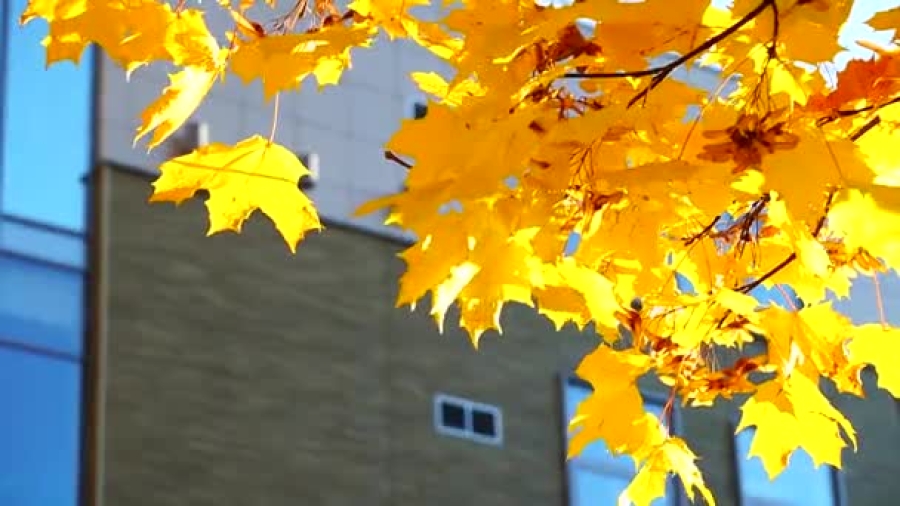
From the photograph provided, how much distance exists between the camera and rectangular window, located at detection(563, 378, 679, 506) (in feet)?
43.1

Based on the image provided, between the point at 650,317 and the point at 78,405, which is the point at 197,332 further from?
the point at 650,317

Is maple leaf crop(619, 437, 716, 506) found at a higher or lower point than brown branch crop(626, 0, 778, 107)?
lower

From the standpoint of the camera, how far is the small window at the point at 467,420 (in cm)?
1255

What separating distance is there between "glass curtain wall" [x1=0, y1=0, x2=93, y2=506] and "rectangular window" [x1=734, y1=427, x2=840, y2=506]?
5.53m

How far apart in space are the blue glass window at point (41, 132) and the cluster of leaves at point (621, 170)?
339 inches

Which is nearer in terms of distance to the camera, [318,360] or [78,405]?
[78,405]

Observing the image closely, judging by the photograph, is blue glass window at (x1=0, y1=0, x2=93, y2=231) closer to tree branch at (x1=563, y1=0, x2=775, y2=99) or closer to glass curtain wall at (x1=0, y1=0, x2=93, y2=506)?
glass curtain wall at (x1=0, y1=0, x2=93, y2=506)

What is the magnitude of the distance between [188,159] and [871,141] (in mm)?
761

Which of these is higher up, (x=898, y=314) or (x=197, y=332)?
(x=898, y=314)

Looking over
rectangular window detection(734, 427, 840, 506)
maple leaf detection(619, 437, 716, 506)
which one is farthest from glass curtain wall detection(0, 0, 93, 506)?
maple leaf detection(619, 437, 716, 506)

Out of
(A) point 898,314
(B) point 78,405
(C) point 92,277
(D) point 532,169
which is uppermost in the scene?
(A) point 898,314

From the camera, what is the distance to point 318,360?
12.1 metres

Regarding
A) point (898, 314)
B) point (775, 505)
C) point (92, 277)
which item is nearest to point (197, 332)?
point (92, 277)

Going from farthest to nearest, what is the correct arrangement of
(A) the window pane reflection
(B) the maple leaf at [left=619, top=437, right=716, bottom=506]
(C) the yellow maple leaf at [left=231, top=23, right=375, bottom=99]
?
(A) the window pane reflection, (B) the maple leaf at [left=619, top=437, right=716, bottom=506], (C) the yellow maple leaf at [left=231, top=23, right=375, bottom=99]
